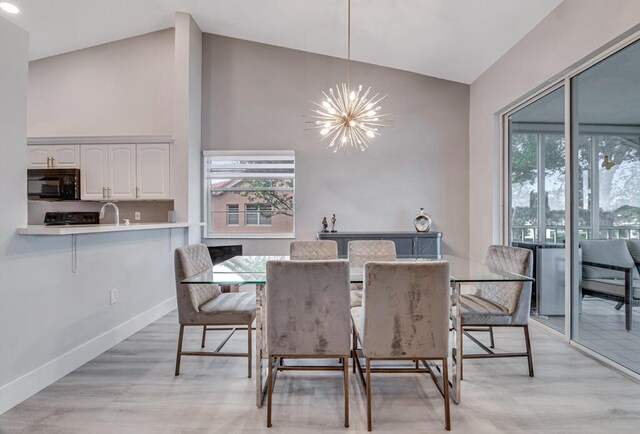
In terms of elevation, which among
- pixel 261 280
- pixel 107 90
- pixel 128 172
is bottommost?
pixel 261 280

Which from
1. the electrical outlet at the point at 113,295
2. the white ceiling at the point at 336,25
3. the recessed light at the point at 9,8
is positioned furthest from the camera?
the recessed light at the point at 9,8

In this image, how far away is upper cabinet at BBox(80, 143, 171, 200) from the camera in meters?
4.41

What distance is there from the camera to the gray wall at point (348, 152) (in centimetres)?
487

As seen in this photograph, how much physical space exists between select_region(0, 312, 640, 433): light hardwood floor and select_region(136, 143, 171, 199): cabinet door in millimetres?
2306

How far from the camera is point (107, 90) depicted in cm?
479

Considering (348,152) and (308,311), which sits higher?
(348,152)

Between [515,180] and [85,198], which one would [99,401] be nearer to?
[85,198]

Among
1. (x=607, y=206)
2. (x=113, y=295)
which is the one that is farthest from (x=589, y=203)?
(x=113, y=295)

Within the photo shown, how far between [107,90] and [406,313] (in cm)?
513

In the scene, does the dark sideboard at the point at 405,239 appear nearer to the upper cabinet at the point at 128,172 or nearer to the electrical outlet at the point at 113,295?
the upper cabinet at the point at 128,172

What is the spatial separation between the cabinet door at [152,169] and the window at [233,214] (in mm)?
907

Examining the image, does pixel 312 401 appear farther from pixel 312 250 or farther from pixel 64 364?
pixel 64 364

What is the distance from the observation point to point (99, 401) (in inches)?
82.8

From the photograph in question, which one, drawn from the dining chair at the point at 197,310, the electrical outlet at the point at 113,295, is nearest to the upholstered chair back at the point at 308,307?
the dining chair at the point at 197,310
